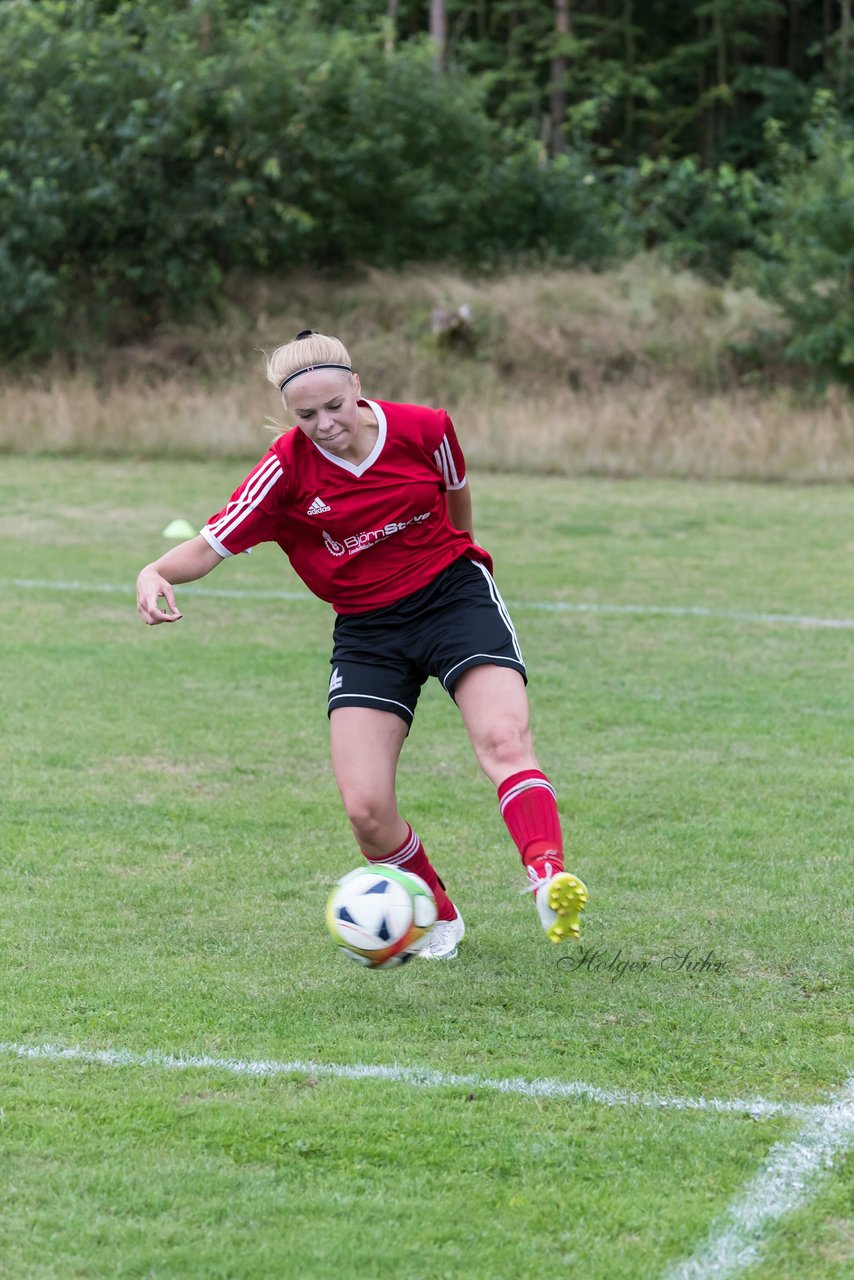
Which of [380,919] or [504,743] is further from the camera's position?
[504,743]

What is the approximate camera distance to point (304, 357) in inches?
169

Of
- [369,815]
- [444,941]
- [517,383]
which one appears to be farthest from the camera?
[517,383]

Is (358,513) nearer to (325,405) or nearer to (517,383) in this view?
(325,405)

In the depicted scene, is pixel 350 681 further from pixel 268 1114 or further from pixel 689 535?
pixel 689 535

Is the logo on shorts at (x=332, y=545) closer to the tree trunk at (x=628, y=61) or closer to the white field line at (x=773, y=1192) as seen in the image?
the white field line at (x=773, y=1192)

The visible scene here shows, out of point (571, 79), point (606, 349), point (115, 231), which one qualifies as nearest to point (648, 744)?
point (606, 349)

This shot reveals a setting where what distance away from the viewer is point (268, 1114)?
3.37 metres

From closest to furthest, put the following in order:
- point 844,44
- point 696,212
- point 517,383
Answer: point 517,383 < point 696,212 < point 844,44

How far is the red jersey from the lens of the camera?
14.5ft

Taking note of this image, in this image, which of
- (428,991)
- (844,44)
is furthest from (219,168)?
(428,991)

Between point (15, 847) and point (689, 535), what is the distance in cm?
893

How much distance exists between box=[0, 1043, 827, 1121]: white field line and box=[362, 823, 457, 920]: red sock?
2.82ft

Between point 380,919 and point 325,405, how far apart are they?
140cm

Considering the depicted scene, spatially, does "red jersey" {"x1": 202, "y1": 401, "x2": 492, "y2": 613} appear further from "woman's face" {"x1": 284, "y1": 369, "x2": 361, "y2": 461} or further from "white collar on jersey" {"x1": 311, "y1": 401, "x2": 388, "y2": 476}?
"woman's face" {"x1": 284, "y1": 369, "x2": 361, "y2": 461}
